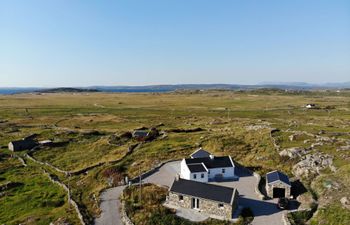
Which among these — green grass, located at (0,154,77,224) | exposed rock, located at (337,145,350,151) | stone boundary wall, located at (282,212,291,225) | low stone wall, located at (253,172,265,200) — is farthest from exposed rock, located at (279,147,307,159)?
green grass, located at (0,154,77,224)

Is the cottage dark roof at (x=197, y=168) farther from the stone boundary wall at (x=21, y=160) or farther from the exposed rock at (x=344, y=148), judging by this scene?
the stone boundary wall at (x=21, y=160)

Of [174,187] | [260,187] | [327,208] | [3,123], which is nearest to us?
[327,208]

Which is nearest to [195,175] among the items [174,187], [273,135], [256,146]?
[174,187]

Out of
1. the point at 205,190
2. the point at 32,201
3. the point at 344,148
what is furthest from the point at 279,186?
the point at 32,201

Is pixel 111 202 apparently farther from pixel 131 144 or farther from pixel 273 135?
pixel 273 135

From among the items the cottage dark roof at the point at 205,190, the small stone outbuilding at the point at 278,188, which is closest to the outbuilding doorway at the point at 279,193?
the small stone outbuilding at the point at 278,188
